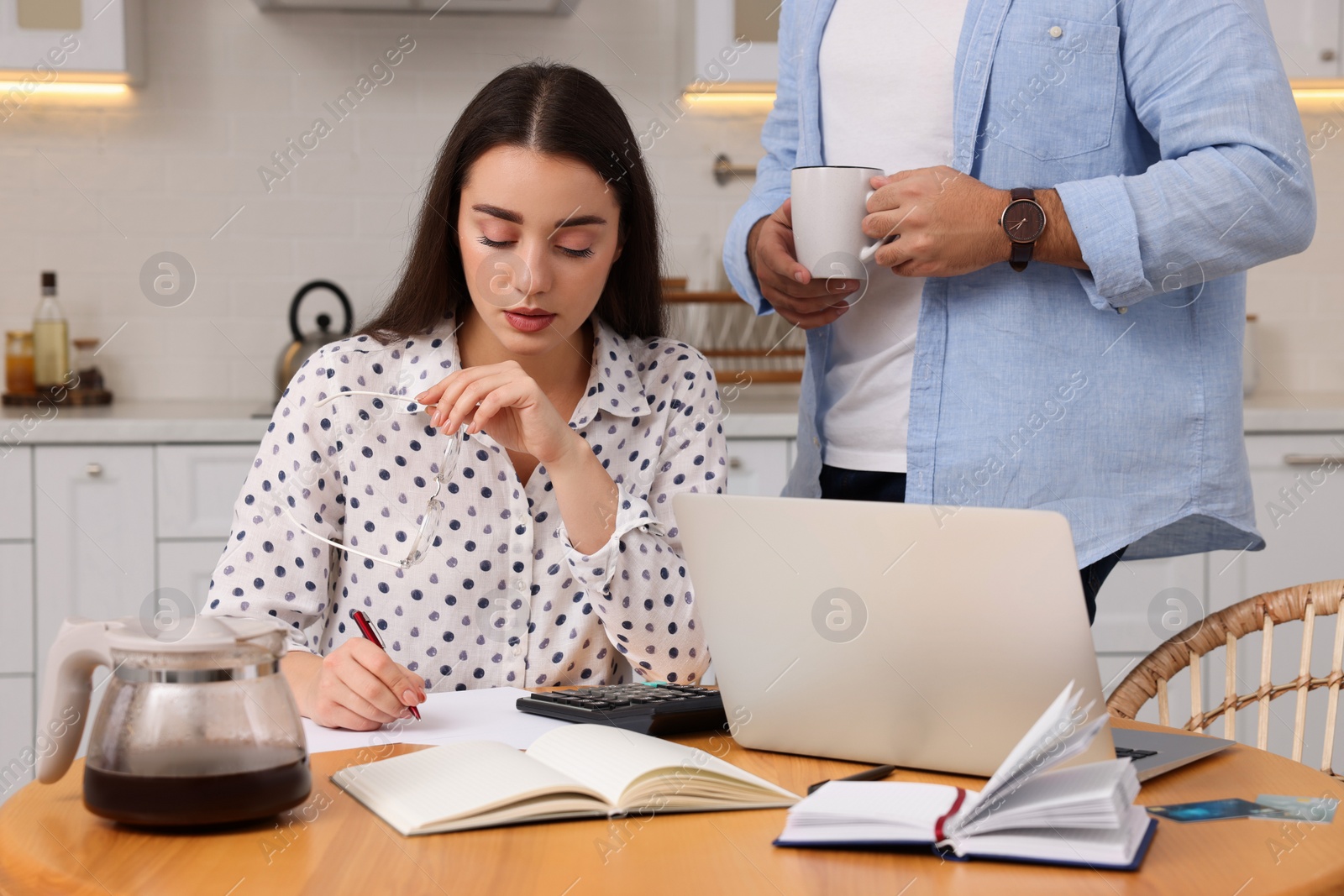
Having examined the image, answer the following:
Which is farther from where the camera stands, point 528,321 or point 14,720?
point 14,720

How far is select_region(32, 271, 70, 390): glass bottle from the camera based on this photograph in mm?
2830

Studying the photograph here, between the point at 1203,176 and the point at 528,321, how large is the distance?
653 millimetres

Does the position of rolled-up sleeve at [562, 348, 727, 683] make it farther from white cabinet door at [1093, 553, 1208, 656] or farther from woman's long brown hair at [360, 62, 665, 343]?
white cabinet door at [1093, 553, 1208, 656]

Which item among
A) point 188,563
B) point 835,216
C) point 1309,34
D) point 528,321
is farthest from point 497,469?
point 1309,34

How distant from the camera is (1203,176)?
1.12 m

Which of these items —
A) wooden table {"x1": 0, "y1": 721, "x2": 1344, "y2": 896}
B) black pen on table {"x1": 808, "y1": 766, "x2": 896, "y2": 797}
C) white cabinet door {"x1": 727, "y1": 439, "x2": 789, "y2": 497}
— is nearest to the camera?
wooden table {"x1": 0, "y1": 721, "x2": 1344, "y2": 896}

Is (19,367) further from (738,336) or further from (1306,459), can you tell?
(1306,459)

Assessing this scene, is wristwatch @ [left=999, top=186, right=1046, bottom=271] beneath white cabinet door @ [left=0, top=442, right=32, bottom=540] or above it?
above

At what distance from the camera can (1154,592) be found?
259 cm

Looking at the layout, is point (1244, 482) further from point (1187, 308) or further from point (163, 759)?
point (163, 759)

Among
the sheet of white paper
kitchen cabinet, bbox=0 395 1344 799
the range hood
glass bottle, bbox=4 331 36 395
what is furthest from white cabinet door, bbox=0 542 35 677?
the sheet of white paper

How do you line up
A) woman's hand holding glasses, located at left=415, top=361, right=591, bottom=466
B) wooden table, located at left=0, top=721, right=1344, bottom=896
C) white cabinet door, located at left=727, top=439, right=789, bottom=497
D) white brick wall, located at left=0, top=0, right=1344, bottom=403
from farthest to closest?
white brick wall, located at left=0, top=0, right=1344, bottom=403 < white cabinet door, located at left=727, top=439, right=789, bottom=497 < woman's hand holding glasses, located at left=415, top=361, right=591, bottom=466 < wooden table, located at left=0, top=721, right=1344, bottom=896

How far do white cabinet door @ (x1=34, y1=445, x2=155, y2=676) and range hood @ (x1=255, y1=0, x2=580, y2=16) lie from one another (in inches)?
43.5

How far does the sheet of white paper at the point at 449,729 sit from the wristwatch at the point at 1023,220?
61 cm
